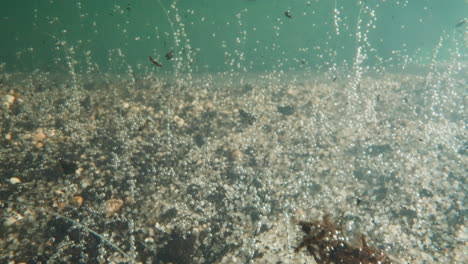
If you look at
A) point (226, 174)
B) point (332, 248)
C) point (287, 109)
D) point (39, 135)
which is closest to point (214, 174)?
point (226, 174)

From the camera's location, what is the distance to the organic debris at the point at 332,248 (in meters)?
2.18

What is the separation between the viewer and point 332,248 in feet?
7.21

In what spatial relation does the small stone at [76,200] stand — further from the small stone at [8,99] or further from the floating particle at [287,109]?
the floating particle at [287,109]

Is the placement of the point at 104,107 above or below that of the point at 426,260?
above

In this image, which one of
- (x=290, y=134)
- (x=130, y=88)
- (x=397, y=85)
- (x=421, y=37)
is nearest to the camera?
(x=290, y=134)

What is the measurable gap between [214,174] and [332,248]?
2.19m

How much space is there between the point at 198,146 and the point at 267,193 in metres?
1.37

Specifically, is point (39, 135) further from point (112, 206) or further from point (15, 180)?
point (112, 206)

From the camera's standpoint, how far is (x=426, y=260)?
3275mm

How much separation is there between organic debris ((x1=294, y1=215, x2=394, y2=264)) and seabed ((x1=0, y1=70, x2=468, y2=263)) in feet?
1.02

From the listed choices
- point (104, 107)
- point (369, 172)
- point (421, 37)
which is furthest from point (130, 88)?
point (421, 37)

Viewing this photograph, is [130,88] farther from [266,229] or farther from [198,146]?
[266,229]

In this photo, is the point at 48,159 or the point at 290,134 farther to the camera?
the point at 290,134

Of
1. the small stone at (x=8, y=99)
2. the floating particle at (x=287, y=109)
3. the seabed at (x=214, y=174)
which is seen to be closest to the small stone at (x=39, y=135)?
the seabed at (x=214, y=174)
